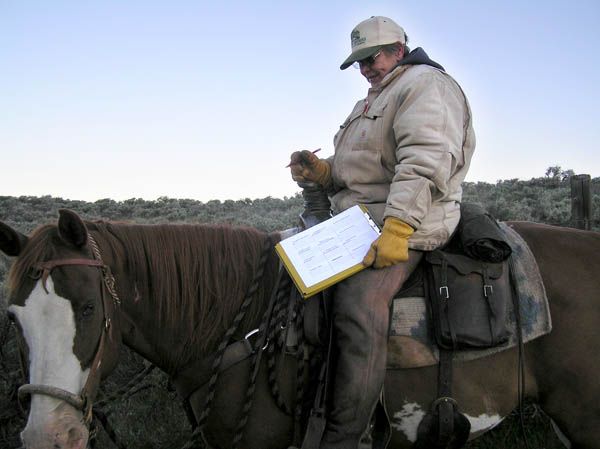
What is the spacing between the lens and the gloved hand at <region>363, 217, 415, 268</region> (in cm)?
267

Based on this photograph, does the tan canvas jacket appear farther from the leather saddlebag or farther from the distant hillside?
the distant hillside

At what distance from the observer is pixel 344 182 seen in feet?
10.5

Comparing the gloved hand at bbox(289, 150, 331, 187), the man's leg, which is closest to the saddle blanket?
the man's leg

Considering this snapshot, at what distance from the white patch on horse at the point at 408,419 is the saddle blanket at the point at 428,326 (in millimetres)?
229

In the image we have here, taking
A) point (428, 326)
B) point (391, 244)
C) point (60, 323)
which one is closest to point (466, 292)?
point (428, 326)

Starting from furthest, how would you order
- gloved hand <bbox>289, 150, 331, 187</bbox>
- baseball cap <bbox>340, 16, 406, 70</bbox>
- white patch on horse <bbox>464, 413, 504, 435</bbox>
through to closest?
1. gloved hand <bbox>289, 150, 331, 187</bbox>
2. baseball cap <bbox>340, 16, 406, 70</bbox>
3. white patch on horse <bbox>464, 413, 504, 435</bbox>

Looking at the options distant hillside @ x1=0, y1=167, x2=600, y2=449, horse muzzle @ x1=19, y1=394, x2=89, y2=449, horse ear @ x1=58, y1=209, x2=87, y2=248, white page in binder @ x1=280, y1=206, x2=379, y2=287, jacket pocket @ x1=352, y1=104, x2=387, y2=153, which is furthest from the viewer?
distant hillside @ x1=0, y1=167, x2=600, y2=449

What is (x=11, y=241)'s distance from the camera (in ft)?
8.21

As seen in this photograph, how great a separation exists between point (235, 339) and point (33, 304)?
1.04 metres

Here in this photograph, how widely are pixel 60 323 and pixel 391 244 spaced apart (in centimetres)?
159

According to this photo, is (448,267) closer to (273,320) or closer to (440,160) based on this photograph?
(440,160)

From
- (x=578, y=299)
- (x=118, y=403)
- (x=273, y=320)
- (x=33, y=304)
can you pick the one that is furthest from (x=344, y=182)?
(x=118, y=403)

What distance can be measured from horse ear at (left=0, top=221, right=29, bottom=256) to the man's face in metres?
2.12

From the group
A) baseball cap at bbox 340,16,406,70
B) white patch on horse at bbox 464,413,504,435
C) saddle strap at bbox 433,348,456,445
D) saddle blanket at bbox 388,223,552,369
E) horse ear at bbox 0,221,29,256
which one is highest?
baseball cap at bbox 340,16,406,70
